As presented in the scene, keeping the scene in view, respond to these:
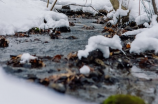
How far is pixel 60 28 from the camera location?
4.78 metres

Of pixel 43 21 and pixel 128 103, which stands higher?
pixel 43 21

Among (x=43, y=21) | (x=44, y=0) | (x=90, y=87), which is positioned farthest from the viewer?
(x=44, y=0)

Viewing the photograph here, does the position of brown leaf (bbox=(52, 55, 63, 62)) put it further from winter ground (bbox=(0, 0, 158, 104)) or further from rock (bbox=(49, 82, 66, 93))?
rock (bbox=(49, 82, 66, 93))

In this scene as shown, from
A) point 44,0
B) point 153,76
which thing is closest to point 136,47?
point 153,76

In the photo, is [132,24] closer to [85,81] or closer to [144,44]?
[144,44]

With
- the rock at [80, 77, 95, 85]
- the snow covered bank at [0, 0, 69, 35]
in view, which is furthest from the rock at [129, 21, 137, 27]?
the rock at [80, 77, 95, 85]

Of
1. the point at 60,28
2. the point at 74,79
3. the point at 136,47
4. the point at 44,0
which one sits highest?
the point at 44,0

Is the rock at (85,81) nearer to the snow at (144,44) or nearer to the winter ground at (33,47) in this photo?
the winter ground at (33,47)

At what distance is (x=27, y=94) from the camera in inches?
59.3

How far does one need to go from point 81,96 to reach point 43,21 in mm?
4585

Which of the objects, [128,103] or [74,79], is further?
[74,79]

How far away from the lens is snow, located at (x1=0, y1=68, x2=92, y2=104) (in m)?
1.40

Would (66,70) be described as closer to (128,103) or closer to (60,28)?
(128,103)

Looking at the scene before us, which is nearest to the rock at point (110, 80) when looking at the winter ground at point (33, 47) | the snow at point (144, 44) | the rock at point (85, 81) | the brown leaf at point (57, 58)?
the rock at point (85, 81)
